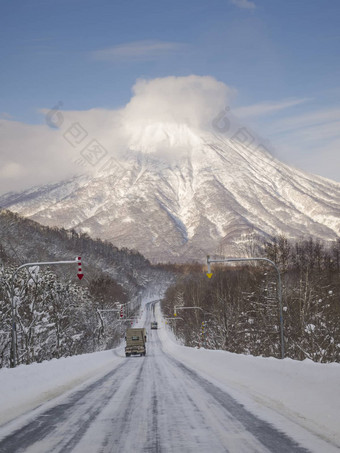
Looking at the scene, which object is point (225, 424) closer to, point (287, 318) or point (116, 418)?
point (116, 418)

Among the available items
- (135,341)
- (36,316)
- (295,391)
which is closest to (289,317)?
(135,341)

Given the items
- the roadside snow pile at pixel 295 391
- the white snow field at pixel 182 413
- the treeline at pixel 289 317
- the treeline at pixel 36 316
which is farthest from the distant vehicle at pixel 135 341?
the white snow field at pixel 182 413

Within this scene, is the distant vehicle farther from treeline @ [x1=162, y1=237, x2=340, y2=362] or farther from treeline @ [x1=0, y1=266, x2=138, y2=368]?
treeline @ [x1=162, y1=237, x2=340, y2=362]

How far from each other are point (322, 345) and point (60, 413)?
39.6m

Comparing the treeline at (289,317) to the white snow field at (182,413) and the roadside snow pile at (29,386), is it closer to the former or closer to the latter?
the roadside snow pile at (29,386)

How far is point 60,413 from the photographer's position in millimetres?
12047

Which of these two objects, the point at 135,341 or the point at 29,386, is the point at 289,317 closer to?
the point at 135,341

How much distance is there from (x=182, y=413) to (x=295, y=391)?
128 inches

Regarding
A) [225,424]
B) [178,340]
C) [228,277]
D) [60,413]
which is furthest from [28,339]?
[178,340]

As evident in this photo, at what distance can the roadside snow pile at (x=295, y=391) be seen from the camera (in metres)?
10.0

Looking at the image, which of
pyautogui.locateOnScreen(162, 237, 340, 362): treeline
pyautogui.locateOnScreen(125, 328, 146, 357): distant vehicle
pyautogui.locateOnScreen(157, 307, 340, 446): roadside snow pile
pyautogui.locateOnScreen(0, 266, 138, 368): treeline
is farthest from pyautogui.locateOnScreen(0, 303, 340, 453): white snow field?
pyautogui.locateOnScreen(125, 328, 146, 357): distant vehicle

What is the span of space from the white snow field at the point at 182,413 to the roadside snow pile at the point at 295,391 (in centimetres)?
3

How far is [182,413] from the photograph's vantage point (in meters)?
11.6

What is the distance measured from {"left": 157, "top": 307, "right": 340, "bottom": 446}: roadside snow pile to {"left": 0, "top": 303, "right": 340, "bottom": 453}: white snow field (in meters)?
0.03
